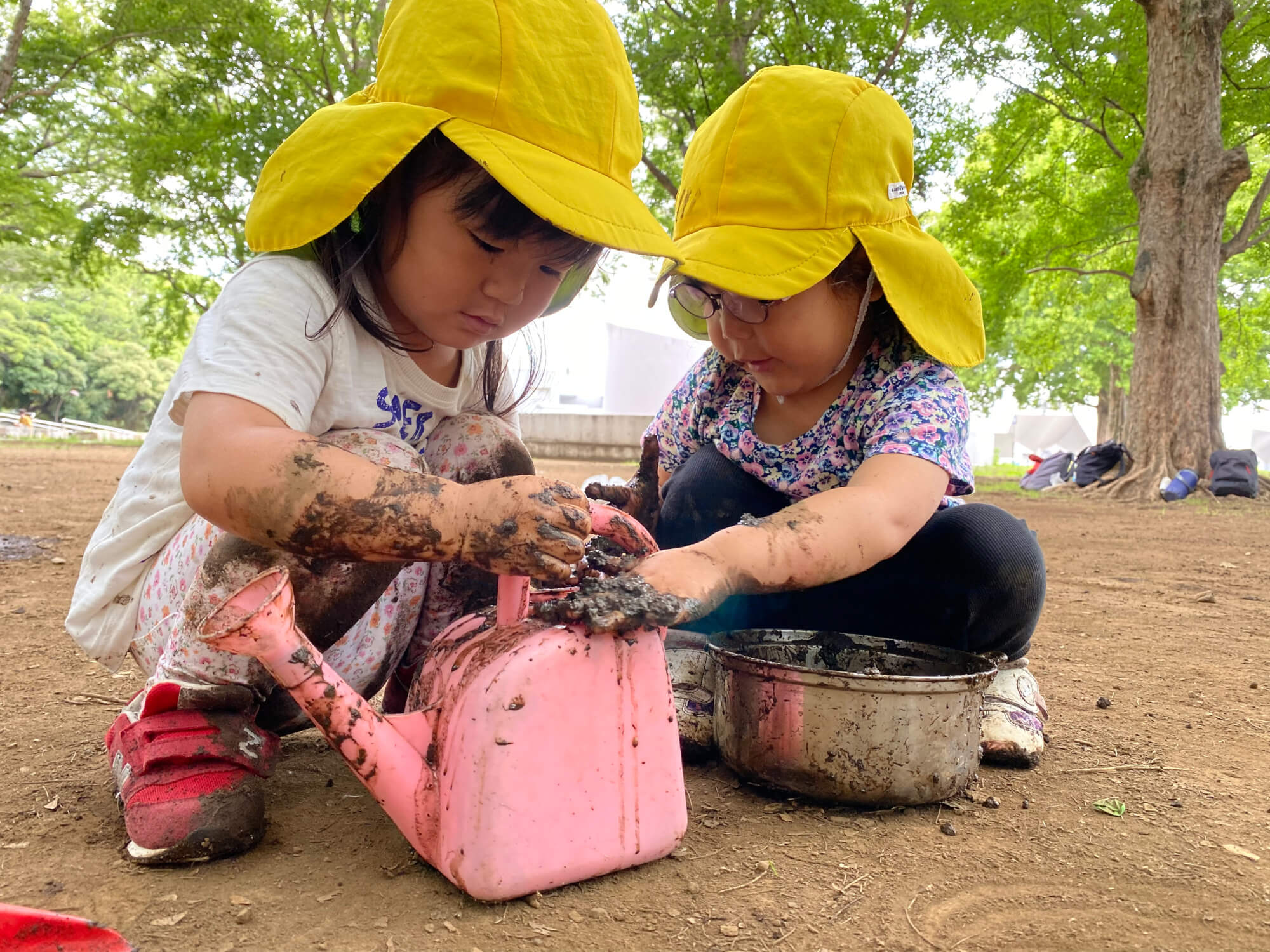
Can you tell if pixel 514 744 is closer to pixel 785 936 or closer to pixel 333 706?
pixel 333 706

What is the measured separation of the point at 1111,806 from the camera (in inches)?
57.9

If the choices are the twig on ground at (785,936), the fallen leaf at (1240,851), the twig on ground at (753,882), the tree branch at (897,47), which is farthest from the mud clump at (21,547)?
the tree branch at (897,47)

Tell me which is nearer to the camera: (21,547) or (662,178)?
(21,547)

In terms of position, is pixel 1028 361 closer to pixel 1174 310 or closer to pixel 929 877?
pixel 1174 310

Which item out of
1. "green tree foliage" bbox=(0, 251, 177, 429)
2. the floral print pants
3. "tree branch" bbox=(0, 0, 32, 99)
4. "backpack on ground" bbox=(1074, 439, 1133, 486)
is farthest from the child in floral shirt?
"green tree foliage" bbox=(0, 251, 177, 429)

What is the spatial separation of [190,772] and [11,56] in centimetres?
1006

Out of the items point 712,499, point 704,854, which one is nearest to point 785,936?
point 704,854

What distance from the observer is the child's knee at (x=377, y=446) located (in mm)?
1385

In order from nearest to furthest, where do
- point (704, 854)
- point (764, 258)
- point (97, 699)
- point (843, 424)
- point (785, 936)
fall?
point (785, 936) → point (704, 854) → point (764, 258) → point (843, 424) → point (97, 699)

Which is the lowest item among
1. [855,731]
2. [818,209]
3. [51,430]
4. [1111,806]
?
[51,430]

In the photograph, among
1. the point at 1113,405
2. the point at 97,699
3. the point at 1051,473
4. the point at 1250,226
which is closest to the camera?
the point at 97,699

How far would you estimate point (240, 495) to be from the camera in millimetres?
1150

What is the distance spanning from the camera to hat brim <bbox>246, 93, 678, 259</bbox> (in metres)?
1.26

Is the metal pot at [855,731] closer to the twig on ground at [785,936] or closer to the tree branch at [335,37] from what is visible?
the twig on ground at [785,936]
